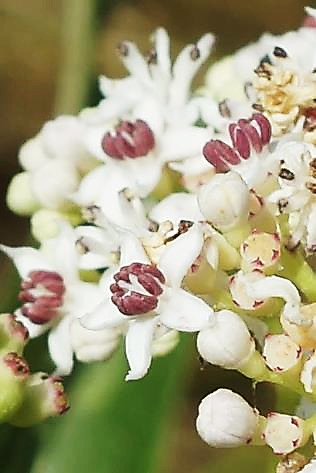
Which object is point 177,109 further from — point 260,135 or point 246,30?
point 246,30

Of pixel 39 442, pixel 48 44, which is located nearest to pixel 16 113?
pixel 48 44

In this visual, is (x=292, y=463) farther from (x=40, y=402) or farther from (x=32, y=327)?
(x=32, y=327)

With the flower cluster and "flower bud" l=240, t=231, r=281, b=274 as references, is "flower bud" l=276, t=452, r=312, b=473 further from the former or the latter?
"flower bud" l=240, t=231, r=281, b=274

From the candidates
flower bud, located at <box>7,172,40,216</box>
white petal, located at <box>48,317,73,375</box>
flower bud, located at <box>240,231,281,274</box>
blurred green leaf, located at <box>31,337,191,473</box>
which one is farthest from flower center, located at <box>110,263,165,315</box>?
blurred green leaf, located at <box>31,337,191,473</box>

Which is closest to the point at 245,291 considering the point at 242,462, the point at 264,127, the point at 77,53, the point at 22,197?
the point at 264,127

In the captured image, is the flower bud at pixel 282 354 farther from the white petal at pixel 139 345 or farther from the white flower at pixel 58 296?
the white flower at pixel 58 296

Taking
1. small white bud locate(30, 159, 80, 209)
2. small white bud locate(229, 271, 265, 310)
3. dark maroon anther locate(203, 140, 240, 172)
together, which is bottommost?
small white bud locate(30, 159, 80, 209)

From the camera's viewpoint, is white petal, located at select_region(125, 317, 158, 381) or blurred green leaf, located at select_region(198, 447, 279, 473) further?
blurred green leaf, located at select_region(198, 447, 279, 473)
